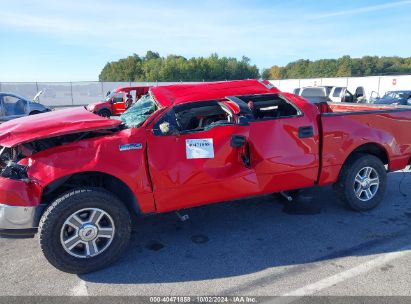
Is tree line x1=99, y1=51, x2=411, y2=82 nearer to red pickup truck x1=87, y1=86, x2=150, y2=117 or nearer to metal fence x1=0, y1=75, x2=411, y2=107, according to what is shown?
metal fence x1=0, y1=75, x2=411, y2=107

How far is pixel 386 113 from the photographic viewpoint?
480 cm

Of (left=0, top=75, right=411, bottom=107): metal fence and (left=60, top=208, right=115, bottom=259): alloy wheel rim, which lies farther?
(left=0, top=75, right=411, bottom=107): metal fence

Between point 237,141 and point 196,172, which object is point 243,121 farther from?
point 196,172

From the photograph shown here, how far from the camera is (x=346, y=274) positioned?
3.25 metres

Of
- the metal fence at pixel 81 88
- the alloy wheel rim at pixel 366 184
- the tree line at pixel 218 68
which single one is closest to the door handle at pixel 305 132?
the alloy wheel rim at pixel 366 184

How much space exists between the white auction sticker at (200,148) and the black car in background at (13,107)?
33.9 ft

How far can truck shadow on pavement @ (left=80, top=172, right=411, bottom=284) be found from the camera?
3393 mm

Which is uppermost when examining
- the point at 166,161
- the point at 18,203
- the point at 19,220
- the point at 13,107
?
the point at 166,161

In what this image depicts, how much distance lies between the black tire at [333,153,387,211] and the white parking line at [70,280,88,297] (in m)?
3.35

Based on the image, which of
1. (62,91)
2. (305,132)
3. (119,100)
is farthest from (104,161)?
(62,91)

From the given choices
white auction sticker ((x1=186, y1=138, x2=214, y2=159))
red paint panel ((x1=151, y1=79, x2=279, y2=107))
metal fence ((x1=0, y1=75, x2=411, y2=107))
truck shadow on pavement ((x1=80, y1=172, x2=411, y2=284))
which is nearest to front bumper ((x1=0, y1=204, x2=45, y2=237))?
truck shadow on pavement ((x1=80, y1=172, x2=411, y2=284))

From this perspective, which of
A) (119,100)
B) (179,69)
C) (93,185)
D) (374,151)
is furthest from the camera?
(179,69)

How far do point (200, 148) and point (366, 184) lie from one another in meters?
2.54

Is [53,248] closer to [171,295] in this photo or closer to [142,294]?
[142,294]
